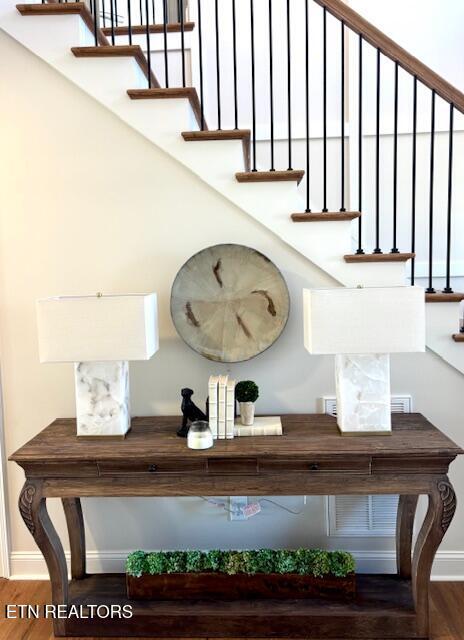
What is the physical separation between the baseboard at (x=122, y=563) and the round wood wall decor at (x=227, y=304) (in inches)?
43.7

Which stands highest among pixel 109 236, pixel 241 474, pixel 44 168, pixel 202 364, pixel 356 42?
pixel 356 42

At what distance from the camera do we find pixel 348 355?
2066 millimetres

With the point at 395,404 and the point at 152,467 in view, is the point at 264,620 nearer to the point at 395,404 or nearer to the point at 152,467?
the point at 152,467

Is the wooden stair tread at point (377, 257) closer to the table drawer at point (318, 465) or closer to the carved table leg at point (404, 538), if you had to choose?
the table drawer at point (318, 465)

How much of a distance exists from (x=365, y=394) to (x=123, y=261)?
1.23 metres

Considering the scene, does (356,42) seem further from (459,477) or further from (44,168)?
(459,477)

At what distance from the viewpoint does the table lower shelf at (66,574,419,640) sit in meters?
2.06

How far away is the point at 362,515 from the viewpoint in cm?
248

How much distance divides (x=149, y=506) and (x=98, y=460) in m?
0.67

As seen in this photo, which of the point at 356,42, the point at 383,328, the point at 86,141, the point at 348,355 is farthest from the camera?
the point at 356,42

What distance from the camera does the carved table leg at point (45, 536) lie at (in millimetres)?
2004

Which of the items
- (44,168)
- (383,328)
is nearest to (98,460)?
(383,328)

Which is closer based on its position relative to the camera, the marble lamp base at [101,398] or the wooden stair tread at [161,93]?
the marble lamp base at [101,398]

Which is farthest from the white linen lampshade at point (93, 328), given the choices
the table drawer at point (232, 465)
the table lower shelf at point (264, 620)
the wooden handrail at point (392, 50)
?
the wooden handrail at point (392, 50)
